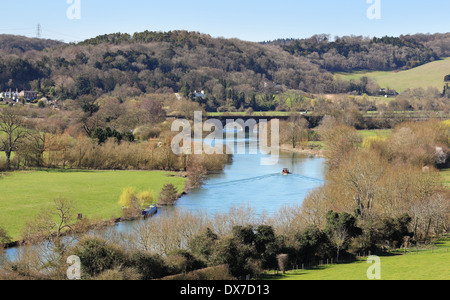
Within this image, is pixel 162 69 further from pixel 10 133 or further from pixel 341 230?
pixel 341 230

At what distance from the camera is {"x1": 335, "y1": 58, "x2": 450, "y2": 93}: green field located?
543ft

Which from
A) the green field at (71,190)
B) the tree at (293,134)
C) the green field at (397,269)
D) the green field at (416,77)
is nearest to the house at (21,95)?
the tree at (293,134)

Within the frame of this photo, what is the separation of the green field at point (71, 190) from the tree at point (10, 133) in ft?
15.5

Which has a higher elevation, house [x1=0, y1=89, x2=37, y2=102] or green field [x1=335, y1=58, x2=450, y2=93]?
green field [x1=335, y1=58, x2=450, y2=93]

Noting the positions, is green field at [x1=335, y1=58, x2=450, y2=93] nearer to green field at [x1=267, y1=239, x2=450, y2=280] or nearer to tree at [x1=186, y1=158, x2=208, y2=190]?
tree at [x1=186, y1=158, x2=208, y2=190]

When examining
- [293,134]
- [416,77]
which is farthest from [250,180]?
[416,77]

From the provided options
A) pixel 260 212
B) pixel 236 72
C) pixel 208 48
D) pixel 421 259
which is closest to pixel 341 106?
pixel 236 72

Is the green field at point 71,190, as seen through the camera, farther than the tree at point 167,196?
No

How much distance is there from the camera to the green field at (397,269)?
21625mm

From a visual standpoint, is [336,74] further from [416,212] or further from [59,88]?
[416,212]

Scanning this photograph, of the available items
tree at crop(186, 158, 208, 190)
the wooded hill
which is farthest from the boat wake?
the wooded hill

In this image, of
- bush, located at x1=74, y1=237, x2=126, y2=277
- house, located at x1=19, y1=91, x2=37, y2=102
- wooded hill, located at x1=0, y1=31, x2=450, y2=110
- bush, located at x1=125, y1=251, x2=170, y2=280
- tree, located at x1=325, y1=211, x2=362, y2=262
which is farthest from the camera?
wooded hill, located at x1=0, y1=31, x2=450, y2=110

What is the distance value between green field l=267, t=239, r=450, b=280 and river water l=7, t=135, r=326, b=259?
7.96m

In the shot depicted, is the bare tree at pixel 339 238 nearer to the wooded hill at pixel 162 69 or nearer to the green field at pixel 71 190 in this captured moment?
the green field at pixel 71 190
